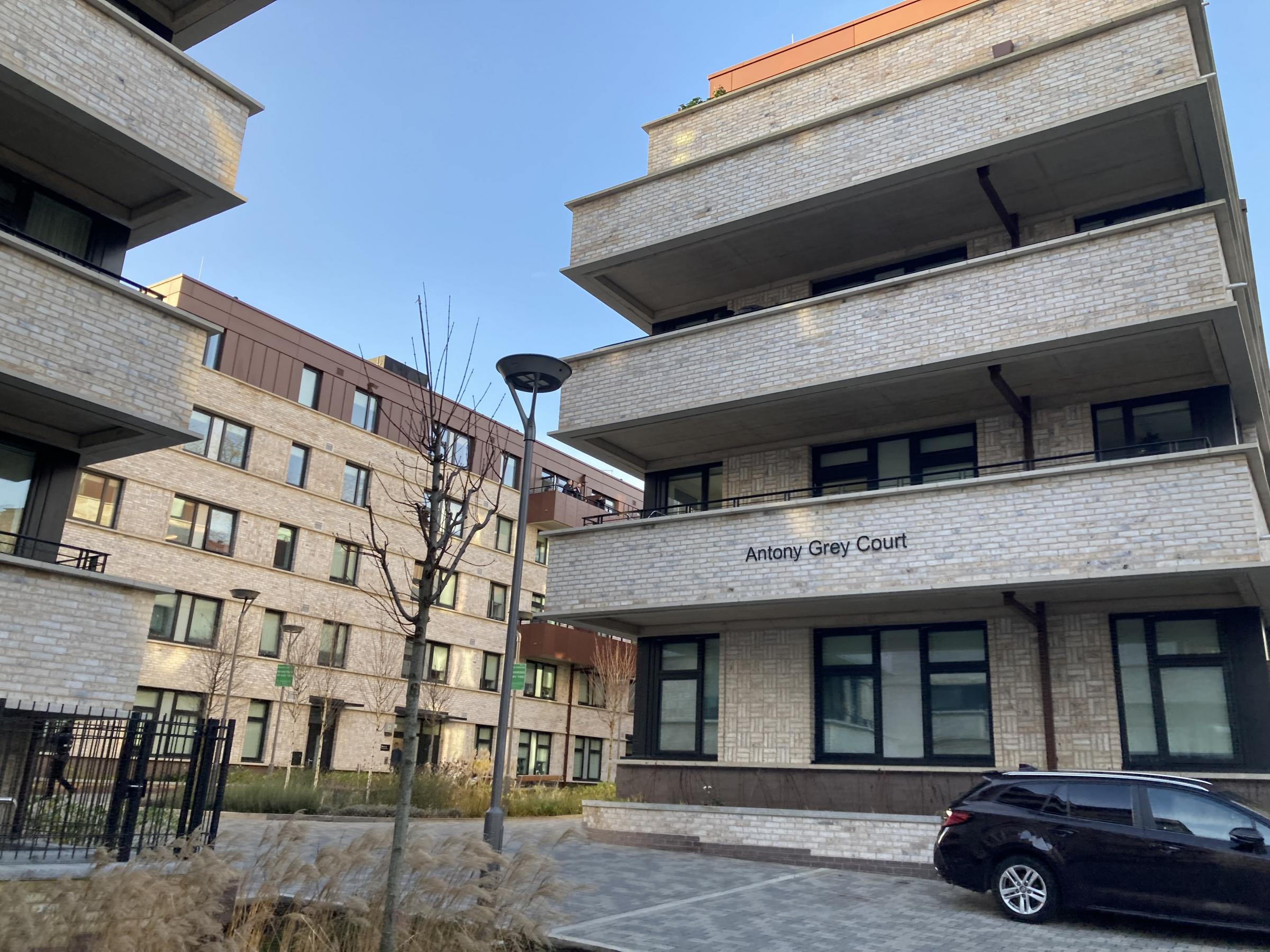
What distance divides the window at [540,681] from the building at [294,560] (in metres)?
0.93

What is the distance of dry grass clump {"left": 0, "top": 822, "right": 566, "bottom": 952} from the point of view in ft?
21.3

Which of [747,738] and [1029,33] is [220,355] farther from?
[1029,33]

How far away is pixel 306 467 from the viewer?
3625cm

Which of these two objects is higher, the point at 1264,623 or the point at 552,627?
the point at 552,627

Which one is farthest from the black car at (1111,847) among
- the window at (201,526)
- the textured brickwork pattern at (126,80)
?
the window at (201,526)

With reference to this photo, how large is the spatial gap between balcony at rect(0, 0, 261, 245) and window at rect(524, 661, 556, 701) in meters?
33.1

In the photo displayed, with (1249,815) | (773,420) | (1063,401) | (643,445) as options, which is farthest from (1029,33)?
(1249,815)

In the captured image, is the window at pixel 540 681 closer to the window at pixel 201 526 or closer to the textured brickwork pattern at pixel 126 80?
the window at pixel 201 526

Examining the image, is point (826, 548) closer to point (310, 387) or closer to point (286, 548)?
point (286, 548)

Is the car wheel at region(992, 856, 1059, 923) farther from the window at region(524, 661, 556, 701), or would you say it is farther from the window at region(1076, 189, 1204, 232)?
the window at region(524, 661, 556, 701)

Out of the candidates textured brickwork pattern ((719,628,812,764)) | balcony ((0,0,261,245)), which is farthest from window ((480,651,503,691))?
balcony ((0,0,261,245))

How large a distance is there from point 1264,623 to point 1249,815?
5.96 metres

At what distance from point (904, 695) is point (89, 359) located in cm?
1266

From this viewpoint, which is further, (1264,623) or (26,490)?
(1264,623)
